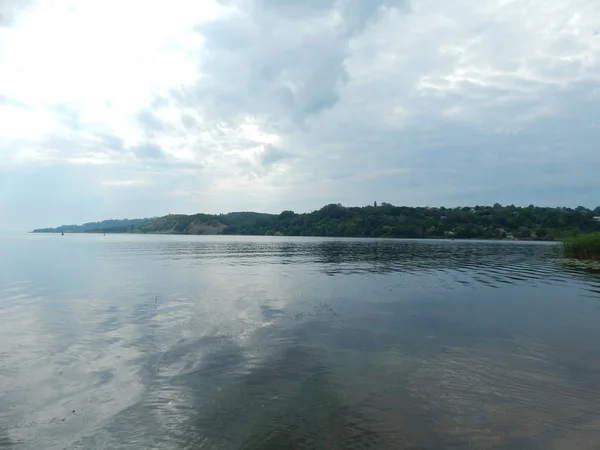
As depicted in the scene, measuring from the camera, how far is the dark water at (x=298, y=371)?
1151 cm

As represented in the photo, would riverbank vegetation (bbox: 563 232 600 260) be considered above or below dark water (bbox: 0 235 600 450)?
above

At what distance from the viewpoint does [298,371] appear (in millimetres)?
16688

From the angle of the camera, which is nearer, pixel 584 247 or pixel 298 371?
pixel 298 371

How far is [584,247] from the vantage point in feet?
233

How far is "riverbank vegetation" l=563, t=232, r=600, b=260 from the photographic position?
67.5 meters

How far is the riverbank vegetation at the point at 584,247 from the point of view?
6750 centimetres

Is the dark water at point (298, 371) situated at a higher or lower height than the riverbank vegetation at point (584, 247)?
lower

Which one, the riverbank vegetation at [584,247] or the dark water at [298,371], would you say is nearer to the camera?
the dark water at [298,371]

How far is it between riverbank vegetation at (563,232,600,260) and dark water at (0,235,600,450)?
40.9m

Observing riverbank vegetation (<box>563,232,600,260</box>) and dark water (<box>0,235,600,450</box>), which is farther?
riverbank vegetation (<box>563,232,600,260</box>)

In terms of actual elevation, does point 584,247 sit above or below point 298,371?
above

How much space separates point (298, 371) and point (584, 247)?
7377cm

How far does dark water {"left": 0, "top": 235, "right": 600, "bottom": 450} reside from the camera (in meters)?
11.5

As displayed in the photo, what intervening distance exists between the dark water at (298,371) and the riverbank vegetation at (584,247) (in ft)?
134
